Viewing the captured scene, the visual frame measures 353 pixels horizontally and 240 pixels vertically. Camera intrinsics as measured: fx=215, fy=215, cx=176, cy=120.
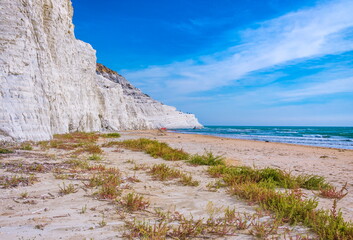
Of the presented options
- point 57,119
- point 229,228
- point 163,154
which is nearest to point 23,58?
point 57,119

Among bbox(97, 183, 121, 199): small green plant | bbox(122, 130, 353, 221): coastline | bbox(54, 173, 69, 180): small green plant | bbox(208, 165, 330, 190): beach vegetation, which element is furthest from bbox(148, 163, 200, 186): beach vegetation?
bbox(122, 130, 353, 221): coastline

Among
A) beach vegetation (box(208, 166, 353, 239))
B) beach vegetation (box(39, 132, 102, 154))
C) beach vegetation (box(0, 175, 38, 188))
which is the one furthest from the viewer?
beach vegetation (box(39, 132, 102, 154))

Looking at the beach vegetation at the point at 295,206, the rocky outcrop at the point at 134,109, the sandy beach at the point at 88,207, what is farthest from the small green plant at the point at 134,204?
the rocky outcrop at the point at 134,109

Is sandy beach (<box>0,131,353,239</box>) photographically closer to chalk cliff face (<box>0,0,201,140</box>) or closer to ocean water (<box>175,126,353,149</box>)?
chalk cliff face (<box>0,0,201,140</box>)

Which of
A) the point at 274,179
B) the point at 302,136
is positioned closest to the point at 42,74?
the point at 274,179

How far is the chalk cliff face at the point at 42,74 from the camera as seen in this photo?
12.6 metres

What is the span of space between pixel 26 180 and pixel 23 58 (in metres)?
12.8

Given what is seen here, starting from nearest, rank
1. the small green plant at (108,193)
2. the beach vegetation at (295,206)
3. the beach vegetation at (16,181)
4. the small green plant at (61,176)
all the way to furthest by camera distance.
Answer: the beach vegetation at (295,206) < the small green plant at (108,193) < the beach vegetation at (16,181) < the small green plant at (61,176)

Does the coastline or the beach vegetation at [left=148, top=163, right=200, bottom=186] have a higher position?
the beach vegetation at [left=148, top=163, right=200, bottom=186]

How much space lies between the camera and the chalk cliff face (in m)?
12.6

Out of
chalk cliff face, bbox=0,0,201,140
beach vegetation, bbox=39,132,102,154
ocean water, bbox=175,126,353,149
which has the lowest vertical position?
ocean water, bbox=175,126,353,149

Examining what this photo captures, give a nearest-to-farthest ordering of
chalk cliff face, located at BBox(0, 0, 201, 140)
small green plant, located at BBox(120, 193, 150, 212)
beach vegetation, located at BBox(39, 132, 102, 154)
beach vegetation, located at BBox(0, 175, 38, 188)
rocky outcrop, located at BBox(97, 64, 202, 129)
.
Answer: small green plant, located at BBox(120, 193, 150, 212) < beach vegetation, located at BBox(0, 175, 38, 188) < beach vegetation, located at BBox(39, 132, 102, 154) < chalk cliff face, located at BBox(0, 0, 201, 140) < rocky outcrop, located at BBox(97, 64, 202, 129)

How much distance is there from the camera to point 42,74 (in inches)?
655

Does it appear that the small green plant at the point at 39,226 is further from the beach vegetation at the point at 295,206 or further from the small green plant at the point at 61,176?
the beach vegetation at the point at 295,206
